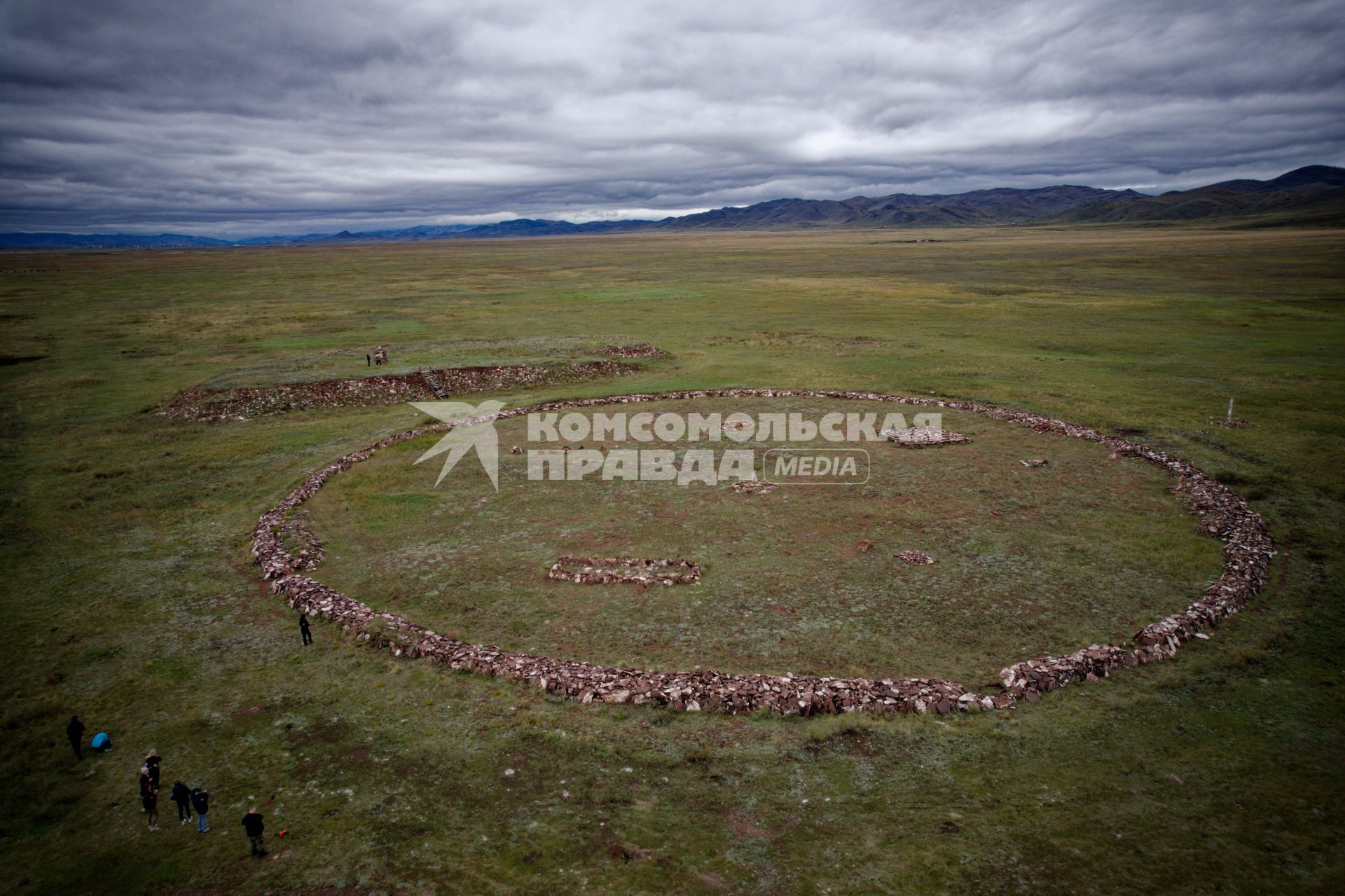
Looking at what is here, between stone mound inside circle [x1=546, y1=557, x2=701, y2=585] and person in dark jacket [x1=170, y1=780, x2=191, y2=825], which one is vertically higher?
stone mound inside circle [x1=546, y1=557, x2=701, y2=585]

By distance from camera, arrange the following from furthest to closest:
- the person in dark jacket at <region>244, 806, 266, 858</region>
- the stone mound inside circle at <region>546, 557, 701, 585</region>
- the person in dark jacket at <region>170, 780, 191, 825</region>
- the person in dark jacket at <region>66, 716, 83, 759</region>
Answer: the stone mound inside circle at <region>546, 557, 701, 585</region> → the person in dark jacket at <region>66, 716, 83, 759</region> → the person in dark jacket at <region>170, 780, 191, 825</region> → the person in dark jacket at <region>244, 806, 266, 858</region>

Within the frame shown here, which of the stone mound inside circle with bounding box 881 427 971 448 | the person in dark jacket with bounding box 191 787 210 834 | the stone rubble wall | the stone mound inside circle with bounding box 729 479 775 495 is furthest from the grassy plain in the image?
the stone mound inside circle with bounding box 729 479 775 495

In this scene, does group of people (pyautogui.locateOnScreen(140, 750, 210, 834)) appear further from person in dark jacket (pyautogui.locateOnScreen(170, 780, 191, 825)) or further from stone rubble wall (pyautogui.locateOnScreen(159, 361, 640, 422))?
stone rubble wall (pyautogui.locateOnScreen(159, 361, 640, 422))

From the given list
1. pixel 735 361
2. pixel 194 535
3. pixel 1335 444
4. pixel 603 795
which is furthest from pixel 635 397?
pixel 1335 444

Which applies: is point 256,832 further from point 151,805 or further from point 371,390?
point 371,390

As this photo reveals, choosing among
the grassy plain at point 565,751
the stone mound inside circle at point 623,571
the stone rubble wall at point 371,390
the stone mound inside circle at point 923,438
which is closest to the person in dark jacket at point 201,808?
the grassy plain at point 565,751

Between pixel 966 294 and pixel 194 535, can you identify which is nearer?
pixel 194 535

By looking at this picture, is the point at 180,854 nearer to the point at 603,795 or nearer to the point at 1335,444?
the point at 603,795
